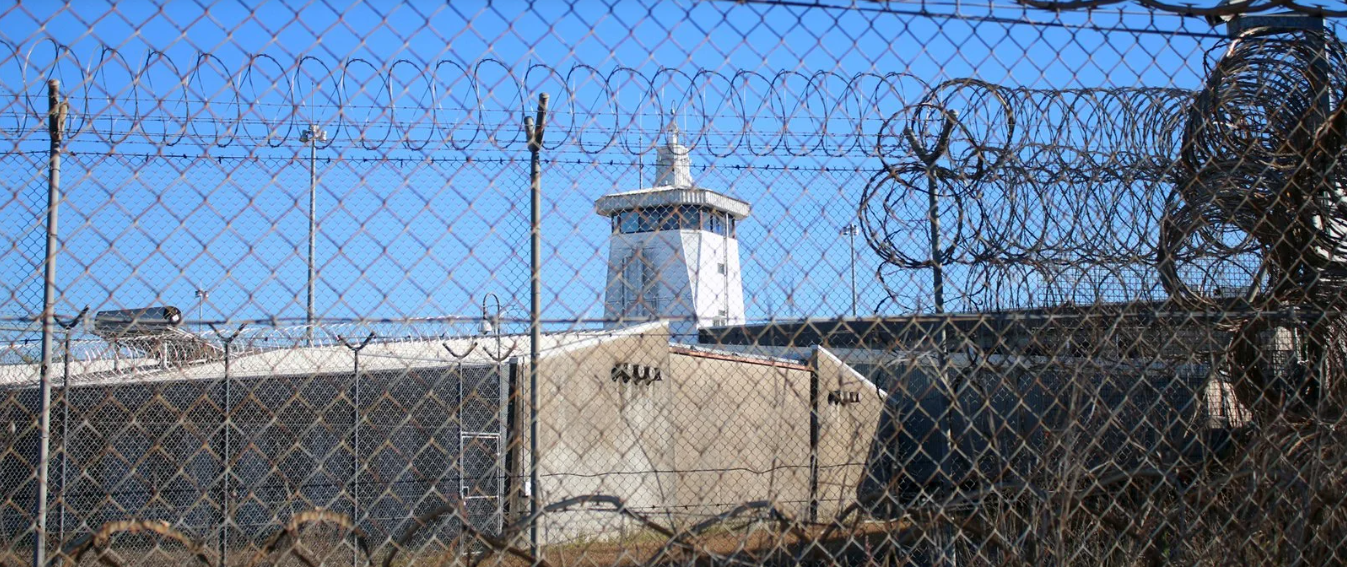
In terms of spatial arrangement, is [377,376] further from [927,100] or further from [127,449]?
[927,100]

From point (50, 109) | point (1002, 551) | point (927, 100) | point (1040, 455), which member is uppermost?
point (927, 100)

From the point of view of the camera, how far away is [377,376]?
9.30 metres

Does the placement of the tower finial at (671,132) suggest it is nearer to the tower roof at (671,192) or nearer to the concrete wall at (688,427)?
the tower roof at (671,192)

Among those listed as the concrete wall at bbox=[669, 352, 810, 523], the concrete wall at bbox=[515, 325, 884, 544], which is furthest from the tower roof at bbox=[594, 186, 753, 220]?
the concrete wall at bbox=[669, 352, 810, 523]

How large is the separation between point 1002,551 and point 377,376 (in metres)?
7.33

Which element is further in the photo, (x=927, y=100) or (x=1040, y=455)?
(x=927, y=100)

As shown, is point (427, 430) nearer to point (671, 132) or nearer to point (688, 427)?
point (688, 427)

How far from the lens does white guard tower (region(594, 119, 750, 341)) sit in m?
2.46

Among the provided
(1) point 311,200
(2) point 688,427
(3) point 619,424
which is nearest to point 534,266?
(1) point 311,200

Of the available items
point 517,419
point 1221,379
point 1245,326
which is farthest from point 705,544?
point 1221,379

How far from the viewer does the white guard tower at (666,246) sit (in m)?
2.46

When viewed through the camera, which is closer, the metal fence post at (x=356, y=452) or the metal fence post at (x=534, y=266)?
the metal fence post at (x=534, y=266)

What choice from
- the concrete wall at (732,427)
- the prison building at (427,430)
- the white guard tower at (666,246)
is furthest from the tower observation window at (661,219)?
the concrete wall at (732,427)

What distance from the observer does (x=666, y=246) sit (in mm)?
3018
